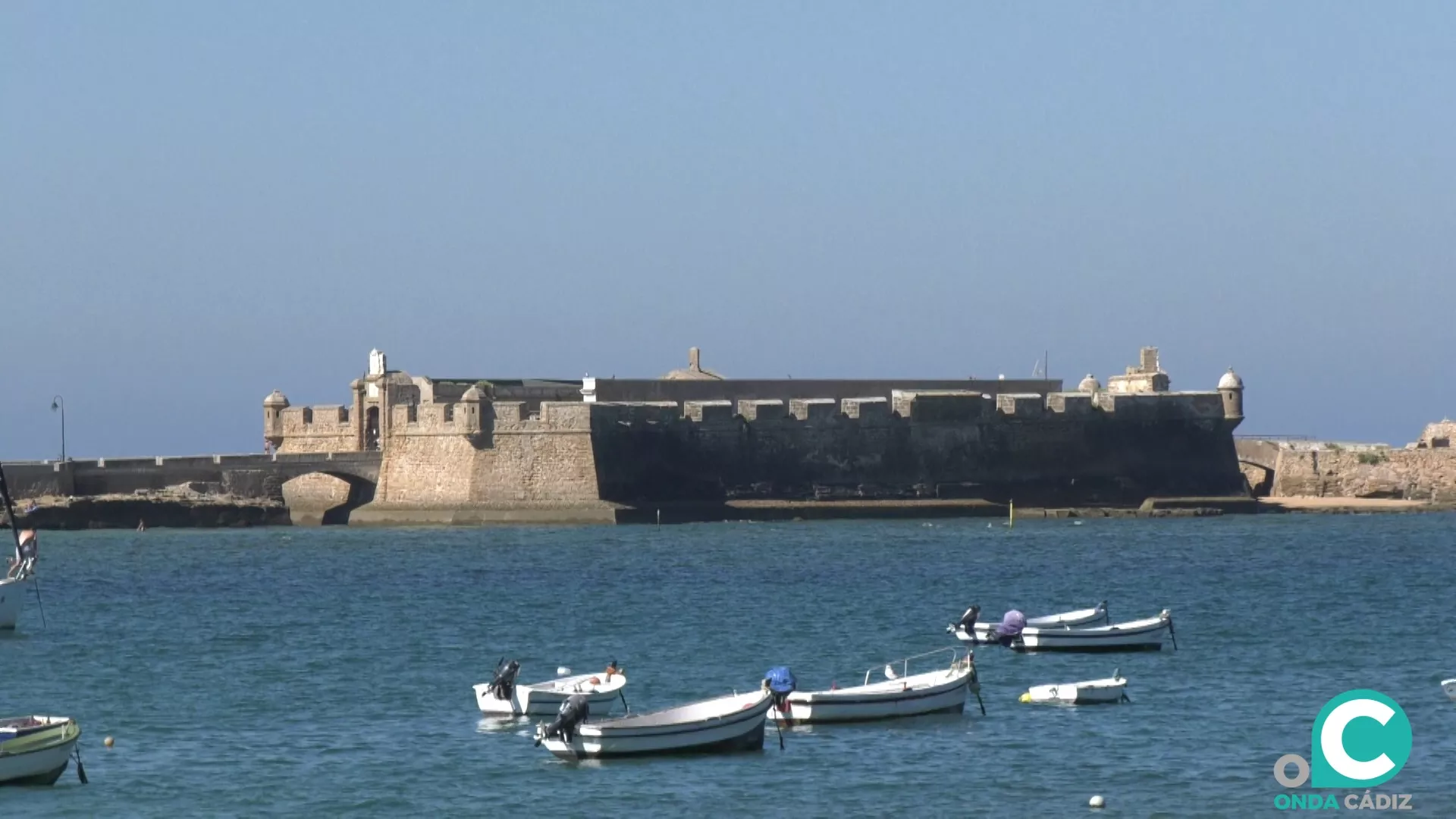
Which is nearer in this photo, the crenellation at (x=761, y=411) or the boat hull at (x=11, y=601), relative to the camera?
the boat hull at (x=11, y=601)

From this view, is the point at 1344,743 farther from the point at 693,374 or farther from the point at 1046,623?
the point at 693,374

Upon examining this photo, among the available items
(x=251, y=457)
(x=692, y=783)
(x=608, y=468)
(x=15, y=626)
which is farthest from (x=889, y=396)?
(x=692, y=783)

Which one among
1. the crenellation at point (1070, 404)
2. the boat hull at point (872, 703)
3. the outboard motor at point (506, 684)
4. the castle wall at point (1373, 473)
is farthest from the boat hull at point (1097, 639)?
the castle wall at point (1373, 473)

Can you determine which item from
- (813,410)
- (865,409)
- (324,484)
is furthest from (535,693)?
(324,484)

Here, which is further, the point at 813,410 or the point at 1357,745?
the point at 813,410

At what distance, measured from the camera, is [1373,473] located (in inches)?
2164

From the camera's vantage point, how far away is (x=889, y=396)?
53562mm

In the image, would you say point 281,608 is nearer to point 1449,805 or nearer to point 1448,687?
point 1448,687

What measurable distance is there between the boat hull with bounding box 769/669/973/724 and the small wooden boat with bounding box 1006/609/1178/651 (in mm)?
4589

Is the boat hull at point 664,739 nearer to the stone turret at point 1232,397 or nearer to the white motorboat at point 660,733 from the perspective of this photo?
the white motorboat at point 660,733

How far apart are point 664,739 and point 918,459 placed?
32448 millimetres

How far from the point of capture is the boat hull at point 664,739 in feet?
55.9

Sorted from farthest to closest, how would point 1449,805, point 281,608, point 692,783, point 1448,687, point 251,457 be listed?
point 251,457
point 281,608
point 1448,687
point 692,783
point 1449,805

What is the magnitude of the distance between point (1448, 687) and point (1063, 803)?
218 inches
